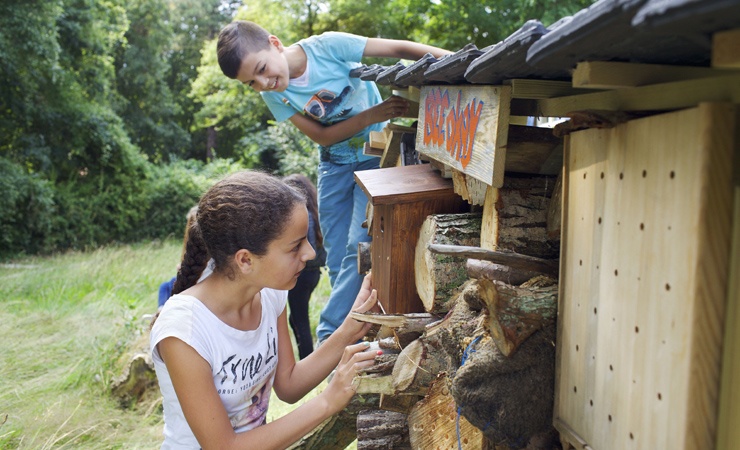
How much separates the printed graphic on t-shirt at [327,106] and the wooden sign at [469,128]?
3.69 feet

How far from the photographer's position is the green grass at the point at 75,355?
4762 millimetres

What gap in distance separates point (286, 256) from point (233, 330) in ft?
1.13

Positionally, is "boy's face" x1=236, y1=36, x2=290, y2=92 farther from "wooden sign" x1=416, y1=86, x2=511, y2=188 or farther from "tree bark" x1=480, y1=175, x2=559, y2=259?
"tree bark" x1=480, y1=175, x2=559, y2=259

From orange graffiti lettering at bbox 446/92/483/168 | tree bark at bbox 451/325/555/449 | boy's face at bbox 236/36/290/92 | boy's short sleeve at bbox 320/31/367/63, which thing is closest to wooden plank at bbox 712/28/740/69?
tree bark at bbox 451/325/555/449

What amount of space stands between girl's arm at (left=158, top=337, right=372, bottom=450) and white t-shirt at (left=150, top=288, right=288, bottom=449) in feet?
0.20

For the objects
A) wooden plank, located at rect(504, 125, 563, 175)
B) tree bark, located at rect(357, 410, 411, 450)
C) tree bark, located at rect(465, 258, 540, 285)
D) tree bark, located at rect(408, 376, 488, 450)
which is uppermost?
wooden plank, located at rect(504, 125, 563, 175)

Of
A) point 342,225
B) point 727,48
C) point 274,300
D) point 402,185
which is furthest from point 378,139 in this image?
point 727,48

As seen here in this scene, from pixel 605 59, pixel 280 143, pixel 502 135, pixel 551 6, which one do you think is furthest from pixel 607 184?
pixel 280 143

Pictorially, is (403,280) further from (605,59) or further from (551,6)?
(551,6)

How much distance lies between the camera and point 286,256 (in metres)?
2.58

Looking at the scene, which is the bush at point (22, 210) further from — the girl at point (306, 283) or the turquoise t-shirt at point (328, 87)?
the turquoise t-shirt at point (328, 87)

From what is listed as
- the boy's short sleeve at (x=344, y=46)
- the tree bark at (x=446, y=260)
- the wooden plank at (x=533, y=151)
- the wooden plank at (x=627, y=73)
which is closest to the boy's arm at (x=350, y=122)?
the boy's short sleeve at (x=344, y=46)

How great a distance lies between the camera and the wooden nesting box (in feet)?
9.64

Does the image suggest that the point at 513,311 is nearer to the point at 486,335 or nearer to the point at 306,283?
the point at 486,335
